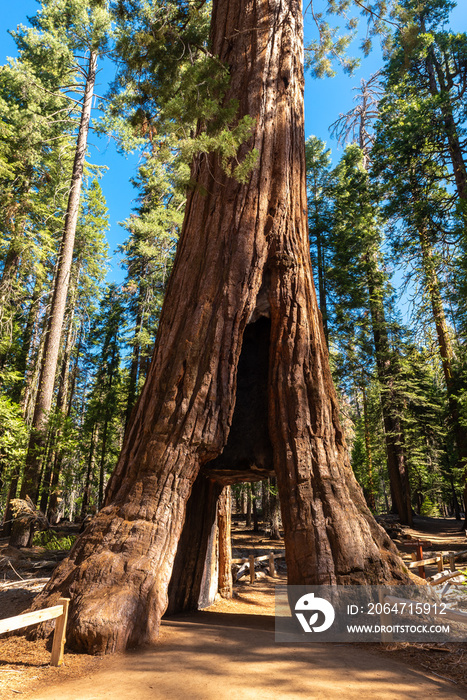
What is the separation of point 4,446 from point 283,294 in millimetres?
9734

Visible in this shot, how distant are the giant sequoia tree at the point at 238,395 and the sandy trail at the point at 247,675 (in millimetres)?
511

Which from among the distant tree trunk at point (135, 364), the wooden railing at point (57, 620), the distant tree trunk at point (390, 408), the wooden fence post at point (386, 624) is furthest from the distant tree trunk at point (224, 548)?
the distant tree trunk at point (390, 408)

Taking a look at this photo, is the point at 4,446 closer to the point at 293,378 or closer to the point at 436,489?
the point at 293,378

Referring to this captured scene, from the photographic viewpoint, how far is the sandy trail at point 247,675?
10.2 ft

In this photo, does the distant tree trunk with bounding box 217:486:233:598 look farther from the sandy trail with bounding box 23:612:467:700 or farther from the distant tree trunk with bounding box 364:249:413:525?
the distant tree trunk with bounding box 364:249:413:525

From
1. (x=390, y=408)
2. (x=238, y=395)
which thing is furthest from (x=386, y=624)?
(x=390, y=408)

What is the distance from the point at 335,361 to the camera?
1962cm

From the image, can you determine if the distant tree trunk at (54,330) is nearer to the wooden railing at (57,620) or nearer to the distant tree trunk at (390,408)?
the wooden railing at (57,620)

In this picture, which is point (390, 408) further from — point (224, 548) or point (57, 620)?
point (57, 620)

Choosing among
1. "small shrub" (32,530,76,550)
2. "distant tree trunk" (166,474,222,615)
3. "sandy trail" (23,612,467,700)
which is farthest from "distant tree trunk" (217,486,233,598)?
"small shrub" (32,530,76,550)

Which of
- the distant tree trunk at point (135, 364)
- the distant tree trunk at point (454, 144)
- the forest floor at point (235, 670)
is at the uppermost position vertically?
the distant tree trunk at point (454, 144)

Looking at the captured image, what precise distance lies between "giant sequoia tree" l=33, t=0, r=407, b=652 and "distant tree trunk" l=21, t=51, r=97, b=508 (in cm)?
775

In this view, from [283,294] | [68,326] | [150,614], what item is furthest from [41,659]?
[68,326]

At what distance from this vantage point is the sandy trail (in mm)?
3115
